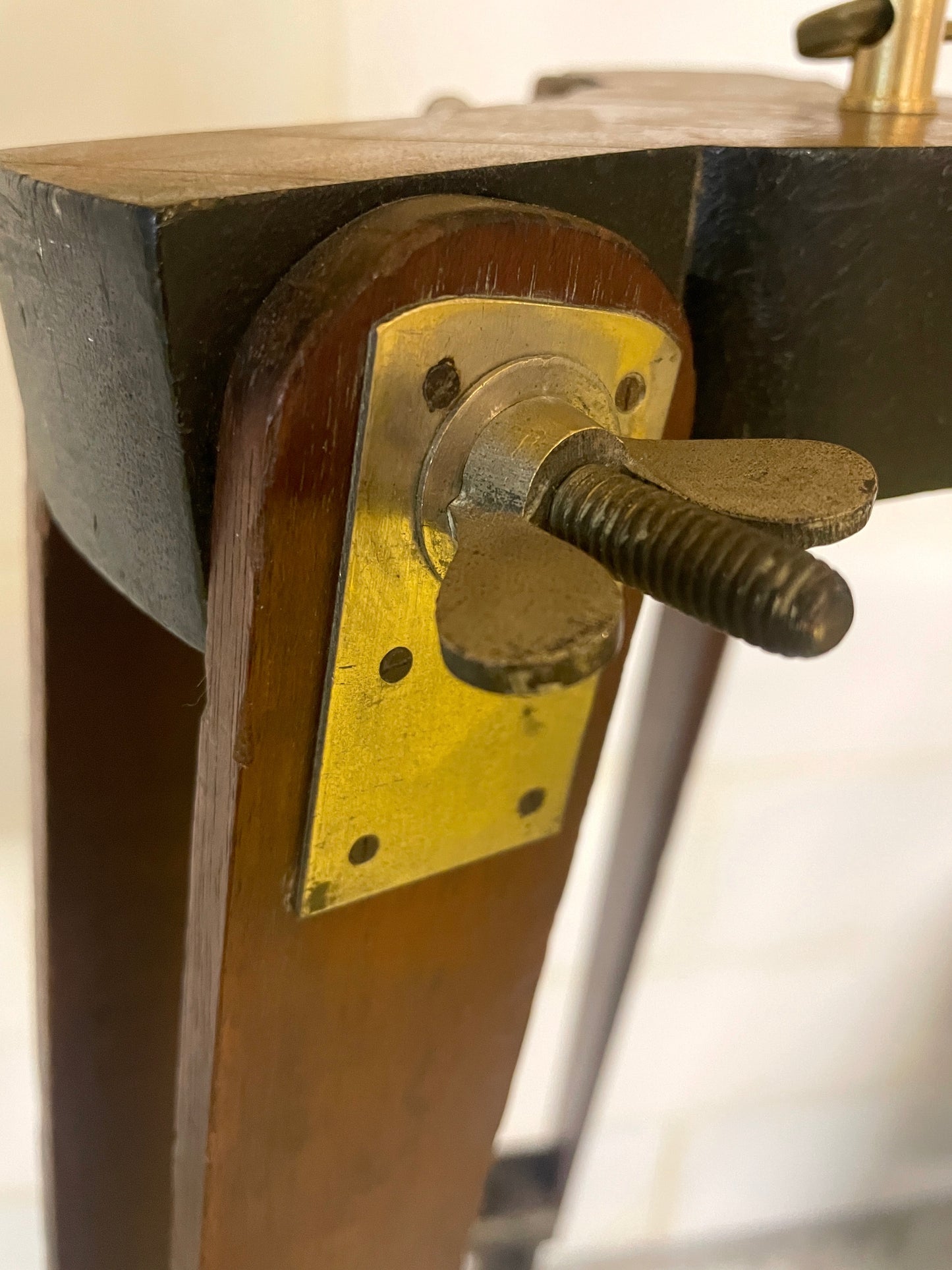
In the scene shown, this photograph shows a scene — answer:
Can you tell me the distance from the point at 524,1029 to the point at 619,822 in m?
0.27

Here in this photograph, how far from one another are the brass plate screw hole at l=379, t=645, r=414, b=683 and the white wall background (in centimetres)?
38

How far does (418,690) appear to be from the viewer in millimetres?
296

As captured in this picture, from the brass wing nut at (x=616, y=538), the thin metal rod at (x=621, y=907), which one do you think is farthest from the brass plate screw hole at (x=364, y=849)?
the thin metal rod at (x=621, y=907)

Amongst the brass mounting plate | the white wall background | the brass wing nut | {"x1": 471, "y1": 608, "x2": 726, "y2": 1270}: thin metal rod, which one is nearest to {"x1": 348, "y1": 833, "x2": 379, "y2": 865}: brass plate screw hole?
the brass mounting plate

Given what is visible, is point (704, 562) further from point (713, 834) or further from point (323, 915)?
point (713, 834)

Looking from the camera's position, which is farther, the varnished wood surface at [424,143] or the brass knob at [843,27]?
the brass knob at [843,27]

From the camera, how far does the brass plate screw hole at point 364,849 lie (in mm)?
309

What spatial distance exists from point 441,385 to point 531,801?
161 millimetres

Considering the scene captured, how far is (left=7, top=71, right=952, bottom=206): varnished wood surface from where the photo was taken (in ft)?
0.78

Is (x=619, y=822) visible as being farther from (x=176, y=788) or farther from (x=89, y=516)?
(x=89, y=516)

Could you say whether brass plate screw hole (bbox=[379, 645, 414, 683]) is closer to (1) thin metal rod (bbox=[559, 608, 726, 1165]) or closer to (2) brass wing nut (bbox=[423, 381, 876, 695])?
(2) brass wing nut (bbox=[423, 381, 876, 695])

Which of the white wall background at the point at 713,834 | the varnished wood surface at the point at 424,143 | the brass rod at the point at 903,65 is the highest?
the brass rod at the point at 903,65

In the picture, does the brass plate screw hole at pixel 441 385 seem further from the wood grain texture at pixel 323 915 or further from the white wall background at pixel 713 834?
the white wall background at pixel 713 834

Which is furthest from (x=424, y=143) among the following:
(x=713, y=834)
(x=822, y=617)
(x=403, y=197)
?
(x=713, y=834)
